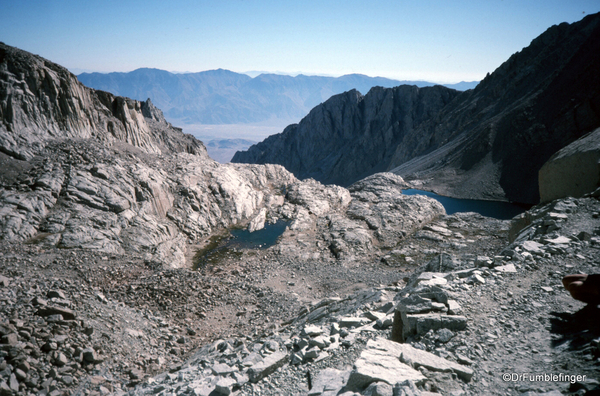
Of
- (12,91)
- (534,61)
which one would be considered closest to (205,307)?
(12,91)

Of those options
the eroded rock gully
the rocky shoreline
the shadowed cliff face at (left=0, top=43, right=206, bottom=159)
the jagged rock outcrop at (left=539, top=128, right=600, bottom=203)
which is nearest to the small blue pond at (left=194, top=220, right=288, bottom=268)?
the eroded rock gully

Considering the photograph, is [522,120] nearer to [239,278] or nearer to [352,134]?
[239,278]

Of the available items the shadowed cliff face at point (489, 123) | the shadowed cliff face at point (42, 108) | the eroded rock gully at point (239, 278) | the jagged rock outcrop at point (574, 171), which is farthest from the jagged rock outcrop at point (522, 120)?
the shadowed cliff face at point (42, 108)

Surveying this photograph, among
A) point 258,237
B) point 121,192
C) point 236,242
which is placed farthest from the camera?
point 258,237

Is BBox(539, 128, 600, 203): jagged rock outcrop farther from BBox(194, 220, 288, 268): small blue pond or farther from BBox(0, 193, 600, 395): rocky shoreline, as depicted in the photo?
BBox(194, 220, 288, 268): small blue pond

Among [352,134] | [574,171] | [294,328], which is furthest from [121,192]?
[352,134]

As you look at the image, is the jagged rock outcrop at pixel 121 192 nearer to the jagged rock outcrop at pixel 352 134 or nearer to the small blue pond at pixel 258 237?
the small blue pond at pixel 258 237
